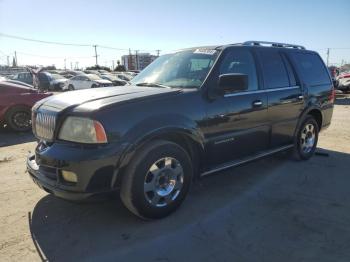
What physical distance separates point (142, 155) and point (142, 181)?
256 millimetres

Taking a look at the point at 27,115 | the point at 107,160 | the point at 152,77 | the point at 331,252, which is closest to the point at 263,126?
the point at 152,77

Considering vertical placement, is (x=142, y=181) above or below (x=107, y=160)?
below

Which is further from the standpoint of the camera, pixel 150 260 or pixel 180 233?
pixel 180 233

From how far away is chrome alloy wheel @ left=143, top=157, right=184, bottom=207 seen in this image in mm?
3672

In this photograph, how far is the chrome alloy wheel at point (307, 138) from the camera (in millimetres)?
6133

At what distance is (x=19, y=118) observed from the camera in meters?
9.21

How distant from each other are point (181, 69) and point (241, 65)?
0.82 metres

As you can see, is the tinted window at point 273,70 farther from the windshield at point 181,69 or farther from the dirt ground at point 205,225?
the dirt ground at point 205,225

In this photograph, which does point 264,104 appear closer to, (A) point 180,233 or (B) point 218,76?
(B) point 218,76

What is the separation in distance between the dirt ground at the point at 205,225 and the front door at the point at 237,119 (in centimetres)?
57

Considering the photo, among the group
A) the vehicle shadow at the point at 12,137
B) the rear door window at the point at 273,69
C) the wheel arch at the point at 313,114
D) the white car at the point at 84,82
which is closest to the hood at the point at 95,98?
the rear door window at the point at 273,69

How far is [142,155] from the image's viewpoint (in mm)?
3502

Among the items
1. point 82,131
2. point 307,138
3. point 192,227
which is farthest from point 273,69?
point 82,131

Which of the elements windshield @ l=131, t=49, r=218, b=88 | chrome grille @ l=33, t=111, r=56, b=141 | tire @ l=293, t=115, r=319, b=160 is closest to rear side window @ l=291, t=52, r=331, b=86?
tire @ l=293, t=115, r=319, b=160
